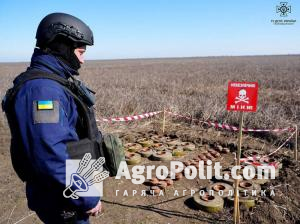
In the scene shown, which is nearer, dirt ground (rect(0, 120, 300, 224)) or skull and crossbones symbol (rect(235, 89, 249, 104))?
skull and crossbones symbol (rect(235, 89, 249, 104))

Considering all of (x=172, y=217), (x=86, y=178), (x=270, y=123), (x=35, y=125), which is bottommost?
(x=172, y=217)

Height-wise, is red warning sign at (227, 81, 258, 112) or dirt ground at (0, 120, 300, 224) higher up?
red warning sign at (227, 81, 258, 112)

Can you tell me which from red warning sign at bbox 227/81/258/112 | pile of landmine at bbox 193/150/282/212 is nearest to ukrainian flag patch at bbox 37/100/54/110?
red warning sign at bbox 227/81/258/112

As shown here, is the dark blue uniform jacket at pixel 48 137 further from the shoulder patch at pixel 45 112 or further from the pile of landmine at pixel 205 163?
the pile of landmine at pixel 205 163

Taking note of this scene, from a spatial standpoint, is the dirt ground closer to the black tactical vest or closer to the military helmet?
the black tactical vest

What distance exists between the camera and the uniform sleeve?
1957mm

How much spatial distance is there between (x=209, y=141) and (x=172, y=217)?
3806 mm

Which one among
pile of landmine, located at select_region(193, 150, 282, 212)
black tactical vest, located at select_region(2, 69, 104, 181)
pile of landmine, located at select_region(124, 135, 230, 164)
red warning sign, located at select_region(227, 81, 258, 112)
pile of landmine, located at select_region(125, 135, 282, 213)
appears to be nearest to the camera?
black tactical vest, located at select_region(2, 69, 104, 181)

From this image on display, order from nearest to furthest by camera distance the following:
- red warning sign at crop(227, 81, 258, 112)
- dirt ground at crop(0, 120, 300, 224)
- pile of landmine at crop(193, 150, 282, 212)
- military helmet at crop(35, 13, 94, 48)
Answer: military helmet at crop(35, 13, 94, 48) < red warning sign at crop(227, 81, 258, 112) < dirt ground at crop(0, 120, 300, 224) < pile of landmine at crop(193, 150, 282, 212)

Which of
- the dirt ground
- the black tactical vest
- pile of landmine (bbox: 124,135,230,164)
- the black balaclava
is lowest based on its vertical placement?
the dirt ground

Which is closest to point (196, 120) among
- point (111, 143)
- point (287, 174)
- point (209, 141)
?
point (209, 141)

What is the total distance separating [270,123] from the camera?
9148mm

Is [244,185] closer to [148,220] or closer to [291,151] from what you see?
A: [148,220]

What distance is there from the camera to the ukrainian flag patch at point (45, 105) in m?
1.98
